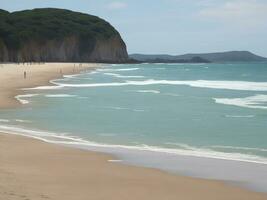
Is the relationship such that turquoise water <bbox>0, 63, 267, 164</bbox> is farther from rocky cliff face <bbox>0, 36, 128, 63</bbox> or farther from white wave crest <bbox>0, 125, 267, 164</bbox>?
rocky cliff face <bbox>0, 36, 128, 63</bbox>

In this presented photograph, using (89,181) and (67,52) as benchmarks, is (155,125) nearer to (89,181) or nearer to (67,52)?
(89,181)

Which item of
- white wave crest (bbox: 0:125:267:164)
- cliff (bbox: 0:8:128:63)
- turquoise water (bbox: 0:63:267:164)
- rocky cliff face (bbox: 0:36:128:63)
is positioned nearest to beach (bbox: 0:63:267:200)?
white wave crest (bbox: 0:125:267:164)

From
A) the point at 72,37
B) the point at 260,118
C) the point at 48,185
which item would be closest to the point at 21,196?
the point at 48,185

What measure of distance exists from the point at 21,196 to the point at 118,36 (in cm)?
15313

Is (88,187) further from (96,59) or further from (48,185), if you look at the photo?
(96,59)

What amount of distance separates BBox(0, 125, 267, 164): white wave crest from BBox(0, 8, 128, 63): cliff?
8716cm

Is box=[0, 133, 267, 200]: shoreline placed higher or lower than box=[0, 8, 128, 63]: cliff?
lower

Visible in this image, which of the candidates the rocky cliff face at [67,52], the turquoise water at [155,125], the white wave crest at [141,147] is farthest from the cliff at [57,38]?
the white wave crest at [141,147]

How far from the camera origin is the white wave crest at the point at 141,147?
1109 cm

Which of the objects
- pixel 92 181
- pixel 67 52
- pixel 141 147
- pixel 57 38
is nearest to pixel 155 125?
pixel 141 147

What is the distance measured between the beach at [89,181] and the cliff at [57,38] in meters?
91.5

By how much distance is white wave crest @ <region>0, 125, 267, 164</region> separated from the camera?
1109cm

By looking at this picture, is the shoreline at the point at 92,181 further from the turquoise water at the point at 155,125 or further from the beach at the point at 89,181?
the turquoise water at the point at 155,125

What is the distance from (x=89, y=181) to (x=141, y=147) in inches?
161
